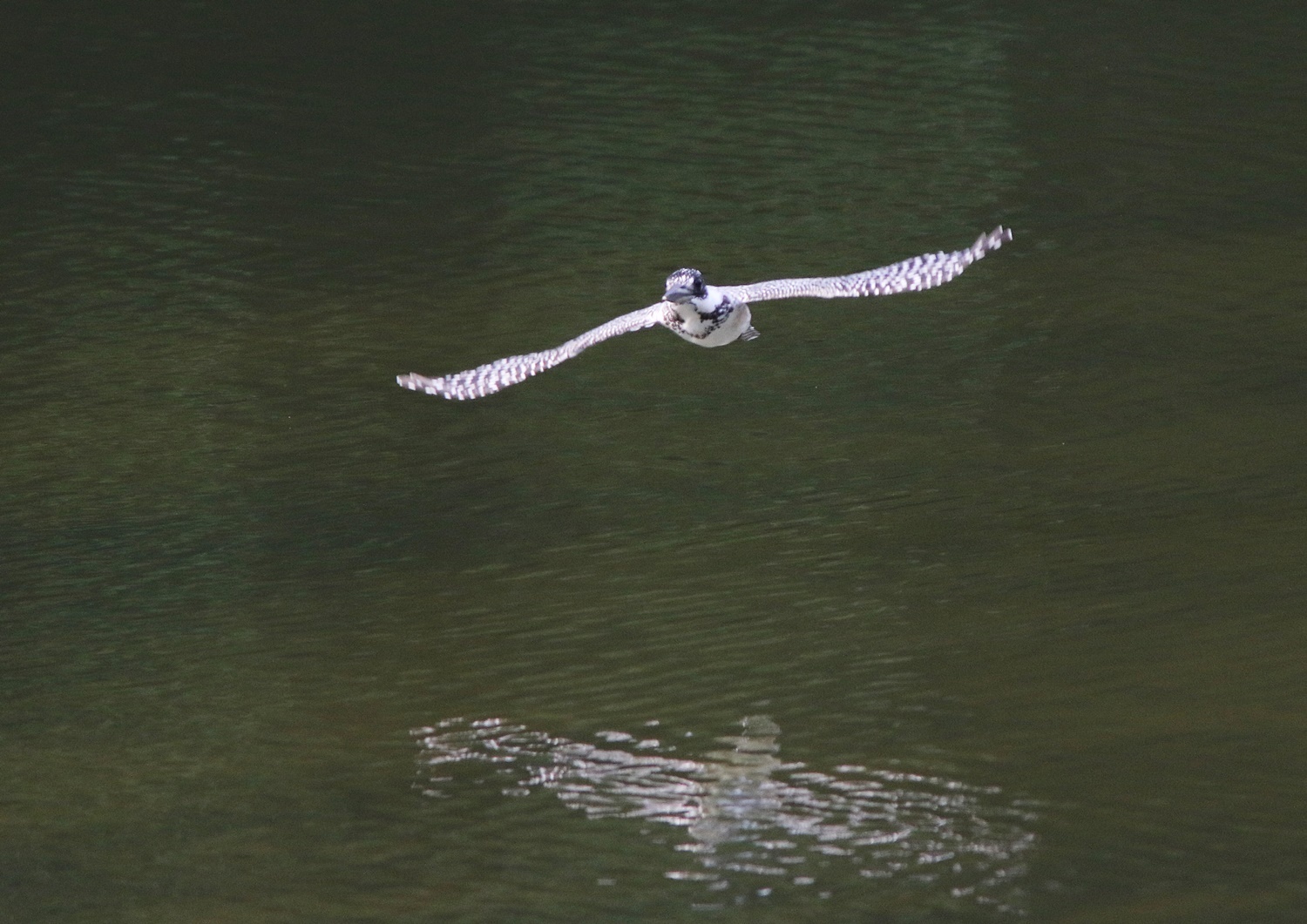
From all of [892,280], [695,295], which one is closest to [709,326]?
[695,295]

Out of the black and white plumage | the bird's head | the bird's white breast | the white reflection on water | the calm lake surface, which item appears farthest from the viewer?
the bird's white breast

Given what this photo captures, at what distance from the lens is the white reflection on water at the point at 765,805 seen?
7520 mm

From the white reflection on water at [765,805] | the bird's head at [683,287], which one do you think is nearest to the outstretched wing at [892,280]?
the bird's head at [683,287]

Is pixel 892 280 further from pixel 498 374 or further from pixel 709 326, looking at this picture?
pixel 498 374

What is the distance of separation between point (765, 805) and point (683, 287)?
267 cm

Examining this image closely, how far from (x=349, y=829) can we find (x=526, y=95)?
12.5 m

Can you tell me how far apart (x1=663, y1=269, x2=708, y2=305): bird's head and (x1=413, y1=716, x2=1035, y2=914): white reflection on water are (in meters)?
2.05

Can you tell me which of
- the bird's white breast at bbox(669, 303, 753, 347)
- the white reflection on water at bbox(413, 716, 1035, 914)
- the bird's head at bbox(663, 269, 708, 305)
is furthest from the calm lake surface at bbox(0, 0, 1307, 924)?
the bird's head at bbox(663, 269, 708, 305)

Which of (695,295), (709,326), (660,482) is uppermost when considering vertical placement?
(695,295)

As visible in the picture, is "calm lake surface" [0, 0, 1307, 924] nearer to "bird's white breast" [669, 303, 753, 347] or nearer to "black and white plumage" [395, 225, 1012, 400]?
"bird's white breast" [669, 303, 753, 347]

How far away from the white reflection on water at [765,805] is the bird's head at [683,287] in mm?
2050

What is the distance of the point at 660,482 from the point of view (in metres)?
11.9

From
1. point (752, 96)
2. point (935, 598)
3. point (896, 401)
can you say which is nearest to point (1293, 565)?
point (935, 598)

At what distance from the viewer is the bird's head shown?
9.63m
